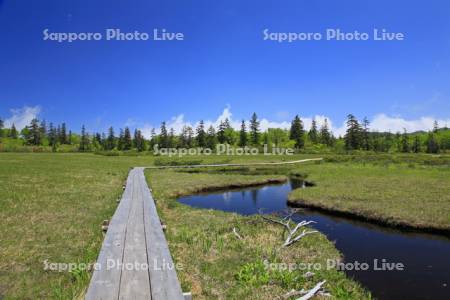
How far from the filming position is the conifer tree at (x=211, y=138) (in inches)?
4203

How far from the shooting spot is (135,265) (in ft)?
25.6

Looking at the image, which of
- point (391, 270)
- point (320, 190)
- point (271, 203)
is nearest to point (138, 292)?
point (391, 270)

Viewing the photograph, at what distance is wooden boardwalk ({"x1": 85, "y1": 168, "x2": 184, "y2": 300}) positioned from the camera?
21.2ft

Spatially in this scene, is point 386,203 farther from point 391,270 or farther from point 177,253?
point 177,253

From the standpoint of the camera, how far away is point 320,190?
85.5ft

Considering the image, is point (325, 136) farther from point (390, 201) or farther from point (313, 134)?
point (390, 201)

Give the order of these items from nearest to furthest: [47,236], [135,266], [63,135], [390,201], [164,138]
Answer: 1. [135,266]
2. [47,236]
3. [390,201]
4. [164,138]
5. [63,135]

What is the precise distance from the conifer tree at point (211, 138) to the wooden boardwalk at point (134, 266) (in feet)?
309

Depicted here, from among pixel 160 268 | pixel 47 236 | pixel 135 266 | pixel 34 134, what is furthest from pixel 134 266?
pixel 34 134

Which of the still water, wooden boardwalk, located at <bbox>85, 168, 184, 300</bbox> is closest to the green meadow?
wooden boardwalk, located at <bbox>85, 168, 184, 300</bbox>

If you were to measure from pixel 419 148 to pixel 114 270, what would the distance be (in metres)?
127

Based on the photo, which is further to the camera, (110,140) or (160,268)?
(110,140)

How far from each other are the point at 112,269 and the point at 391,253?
1142 centimetres

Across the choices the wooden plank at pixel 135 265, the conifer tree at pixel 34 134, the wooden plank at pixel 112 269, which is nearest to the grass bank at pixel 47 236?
the wooden plank at pixel 112 269
